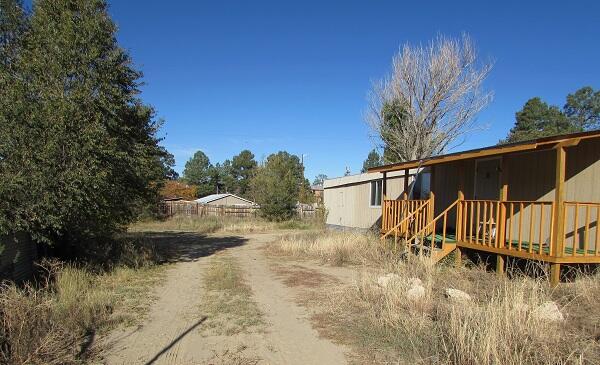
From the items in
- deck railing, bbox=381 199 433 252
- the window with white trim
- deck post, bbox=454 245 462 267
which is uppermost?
the window with white trim

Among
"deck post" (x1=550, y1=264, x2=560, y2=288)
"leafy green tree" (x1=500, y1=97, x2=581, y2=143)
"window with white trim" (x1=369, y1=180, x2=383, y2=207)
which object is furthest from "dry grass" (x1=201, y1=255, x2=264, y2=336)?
"leafy green tree" (x1=500, y1=97, x2=581, y2=143)

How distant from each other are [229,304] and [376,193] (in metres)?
12.9

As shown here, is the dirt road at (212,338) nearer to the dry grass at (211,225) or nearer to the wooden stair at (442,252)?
the wooden stair at (442,252)

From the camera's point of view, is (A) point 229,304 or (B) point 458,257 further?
(B) point 458,257

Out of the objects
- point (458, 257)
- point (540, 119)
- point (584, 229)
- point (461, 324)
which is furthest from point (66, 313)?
point (540, 119)

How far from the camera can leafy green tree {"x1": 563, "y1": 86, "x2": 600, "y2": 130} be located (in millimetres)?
46094

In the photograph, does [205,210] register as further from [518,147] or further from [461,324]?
[461,324]

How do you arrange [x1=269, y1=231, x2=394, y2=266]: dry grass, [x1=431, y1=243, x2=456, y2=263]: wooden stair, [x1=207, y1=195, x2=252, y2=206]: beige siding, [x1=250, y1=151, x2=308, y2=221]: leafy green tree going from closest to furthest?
[x1=431, y1=243, x2=456, y2=263]: wooden stair, [x1=269, y1=231, x2=394, y2=266]: dry grass, [x1=250, y1=151, x2=308, y2=221]: leafy green tree, [x1=207, y1=195, x2=252, y2=206]: beige siding

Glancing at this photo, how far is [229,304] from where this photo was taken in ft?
26.6

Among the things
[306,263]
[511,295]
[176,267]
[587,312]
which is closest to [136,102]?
[176,267]

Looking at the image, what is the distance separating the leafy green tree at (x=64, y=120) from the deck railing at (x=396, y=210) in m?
7.53

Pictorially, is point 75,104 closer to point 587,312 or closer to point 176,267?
point 176,267

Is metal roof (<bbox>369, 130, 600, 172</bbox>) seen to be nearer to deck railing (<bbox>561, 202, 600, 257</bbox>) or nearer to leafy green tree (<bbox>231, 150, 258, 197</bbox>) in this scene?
deck railing (<bbox>561, 202, 600, 257</bbox>)

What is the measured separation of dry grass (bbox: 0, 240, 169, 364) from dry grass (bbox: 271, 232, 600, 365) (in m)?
3.15
